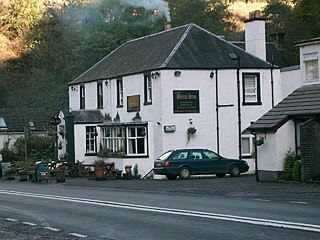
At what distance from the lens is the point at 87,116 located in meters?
50.5

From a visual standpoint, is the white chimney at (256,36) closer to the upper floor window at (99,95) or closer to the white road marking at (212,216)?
the upper floor window at (99,95)

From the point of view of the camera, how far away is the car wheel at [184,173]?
39.6m

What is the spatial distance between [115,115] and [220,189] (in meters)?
20.0

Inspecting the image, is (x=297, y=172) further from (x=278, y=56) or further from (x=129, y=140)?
(x=278, y=56)

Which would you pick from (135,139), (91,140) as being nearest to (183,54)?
(135,139)

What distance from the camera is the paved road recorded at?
15352 mm

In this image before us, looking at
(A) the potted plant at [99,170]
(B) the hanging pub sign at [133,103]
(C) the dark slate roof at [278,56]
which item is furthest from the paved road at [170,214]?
(C) the dark slate roof at [278,56]

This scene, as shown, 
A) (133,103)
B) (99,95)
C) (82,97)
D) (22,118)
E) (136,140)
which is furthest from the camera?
(22,118)

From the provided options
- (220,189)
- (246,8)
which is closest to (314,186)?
(220,189)

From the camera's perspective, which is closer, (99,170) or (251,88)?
(99,170)

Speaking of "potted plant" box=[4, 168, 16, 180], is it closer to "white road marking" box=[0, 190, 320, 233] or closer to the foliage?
the foliage

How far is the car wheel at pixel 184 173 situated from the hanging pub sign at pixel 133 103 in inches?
304

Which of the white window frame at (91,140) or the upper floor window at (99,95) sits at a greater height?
the upper floor window at (99,95)

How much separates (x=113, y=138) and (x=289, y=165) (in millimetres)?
17050
